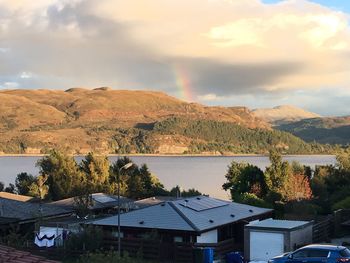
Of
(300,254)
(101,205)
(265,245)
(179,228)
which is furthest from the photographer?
(101,205)

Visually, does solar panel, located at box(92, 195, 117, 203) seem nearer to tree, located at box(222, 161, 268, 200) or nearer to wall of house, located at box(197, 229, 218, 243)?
tree, located at box(222, 161, 268, 200)

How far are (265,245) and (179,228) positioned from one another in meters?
4.81

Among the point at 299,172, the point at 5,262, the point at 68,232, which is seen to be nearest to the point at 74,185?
the point at 299,172

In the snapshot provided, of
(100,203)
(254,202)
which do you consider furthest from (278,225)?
(100,203)

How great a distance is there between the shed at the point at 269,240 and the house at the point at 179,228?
1.28m

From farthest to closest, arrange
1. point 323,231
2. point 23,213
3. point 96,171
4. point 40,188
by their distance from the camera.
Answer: point 96,171, point 40,188, point 23,213, point 323,231

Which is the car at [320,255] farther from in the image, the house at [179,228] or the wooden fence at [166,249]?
the house at [179,228]

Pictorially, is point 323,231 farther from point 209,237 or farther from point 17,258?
point 17,258

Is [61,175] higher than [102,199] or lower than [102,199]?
higher

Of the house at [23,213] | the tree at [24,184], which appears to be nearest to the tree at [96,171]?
the tree at [24,184]

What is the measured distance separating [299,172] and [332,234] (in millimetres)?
33533

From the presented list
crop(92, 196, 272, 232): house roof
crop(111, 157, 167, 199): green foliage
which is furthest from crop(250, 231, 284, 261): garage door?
crop(111, 157, 167, 199): green foliage

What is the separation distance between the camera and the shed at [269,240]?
3033 centimetres

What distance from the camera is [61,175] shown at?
77.2 metres
